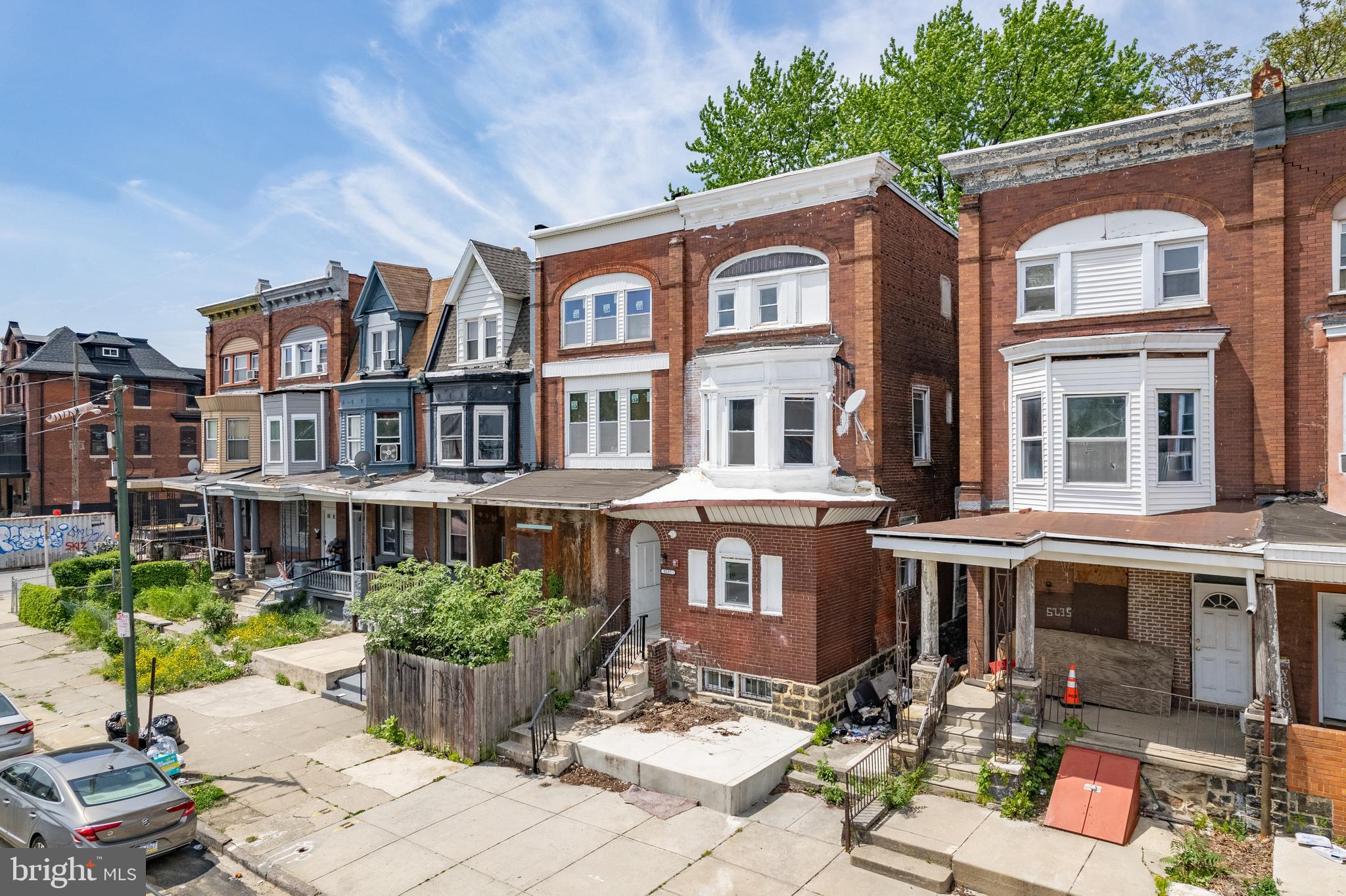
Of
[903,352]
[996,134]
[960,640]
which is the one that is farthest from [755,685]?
[996,134]

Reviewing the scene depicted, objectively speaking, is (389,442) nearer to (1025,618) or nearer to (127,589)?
(127,589)

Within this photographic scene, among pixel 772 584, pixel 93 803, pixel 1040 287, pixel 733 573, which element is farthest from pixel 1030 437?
pixel 93 803

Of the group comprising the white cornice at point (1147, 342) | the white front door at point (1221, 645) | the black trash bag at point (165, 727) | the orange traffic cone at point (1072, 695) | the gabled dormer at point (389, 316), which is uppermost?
the gabled dormer at point (389, 316)

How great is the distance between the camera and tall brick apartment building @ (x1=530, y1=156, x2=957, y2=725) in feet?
55.4

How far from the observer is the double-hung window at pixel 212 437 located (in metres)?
34.1

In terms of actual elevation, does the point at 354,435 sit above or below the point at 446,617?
above

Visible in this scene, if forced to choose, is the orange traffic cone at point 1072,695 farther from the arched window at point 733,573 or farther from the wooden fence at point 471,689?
the wooden fence at point 471,689

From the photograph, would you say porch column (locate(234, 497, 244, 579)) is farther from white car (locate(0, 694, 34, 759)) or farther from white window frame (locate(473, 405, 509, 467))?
white car (locate(0, 694, 34, 759))

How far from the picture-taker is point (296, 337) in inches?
1264

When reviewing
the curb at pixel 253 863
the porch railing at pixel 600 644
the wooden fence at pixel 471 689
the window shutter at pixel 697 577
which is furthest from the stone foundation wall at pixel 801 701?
the curb at pixel 253 863

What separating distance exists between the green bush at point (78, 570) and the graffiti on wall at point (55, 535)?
12.0 meters

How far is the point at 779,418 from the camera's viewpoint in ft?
58.3

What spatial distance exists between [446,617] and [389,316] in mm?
15596

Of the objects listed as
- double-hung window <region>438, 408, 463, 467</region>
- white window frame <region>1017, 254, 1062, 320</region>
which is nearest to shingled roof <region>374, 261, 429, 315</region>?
double-hung window <region>438, 408, 463, 467</region>
